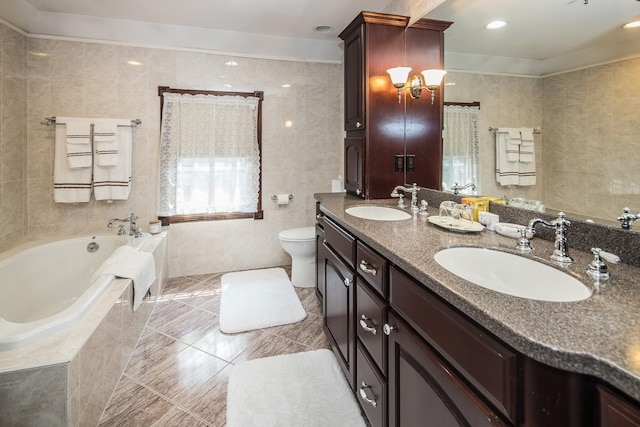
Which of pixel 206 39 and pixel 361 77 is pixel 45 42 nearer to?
pixel 206 39

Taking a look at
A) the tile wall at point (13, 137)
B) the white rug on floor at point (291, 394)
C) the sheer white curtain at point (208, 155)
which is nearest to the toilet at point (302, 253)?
the sheer white curtain at point (208, 155)

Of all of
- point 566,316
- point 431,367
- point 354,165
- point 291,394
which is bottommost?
point 291,394

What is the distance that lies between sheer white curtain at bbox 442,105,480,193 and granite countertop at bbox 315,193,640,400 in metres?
0.74

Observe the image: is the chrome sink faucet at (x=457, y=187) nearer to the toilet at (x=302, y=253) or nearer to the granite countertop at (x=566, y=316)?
the granite countertop at (x=566, y=316)

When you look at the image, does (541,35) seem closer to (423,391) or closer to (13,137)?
(423,391)

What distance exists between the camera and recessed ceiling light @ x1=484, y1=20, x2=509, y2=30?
1515mm

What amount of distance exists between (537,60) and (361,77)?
1.30 m

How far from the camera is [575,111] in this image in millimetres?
1225

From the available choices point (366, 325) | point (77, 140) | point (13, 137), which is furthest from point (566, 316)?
point (13, 137)

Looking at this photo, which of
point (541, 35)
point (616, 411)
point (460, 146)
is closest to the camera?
point (616, 411)

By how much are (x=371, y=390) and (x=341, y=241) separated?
692 mm

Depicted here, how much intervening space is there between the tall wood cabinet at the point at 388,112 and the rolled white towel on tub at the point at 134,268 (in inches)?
63.5

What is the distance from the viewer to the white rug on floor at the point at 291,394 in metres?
1.57

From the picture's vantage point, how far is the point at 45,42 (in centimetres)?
291
